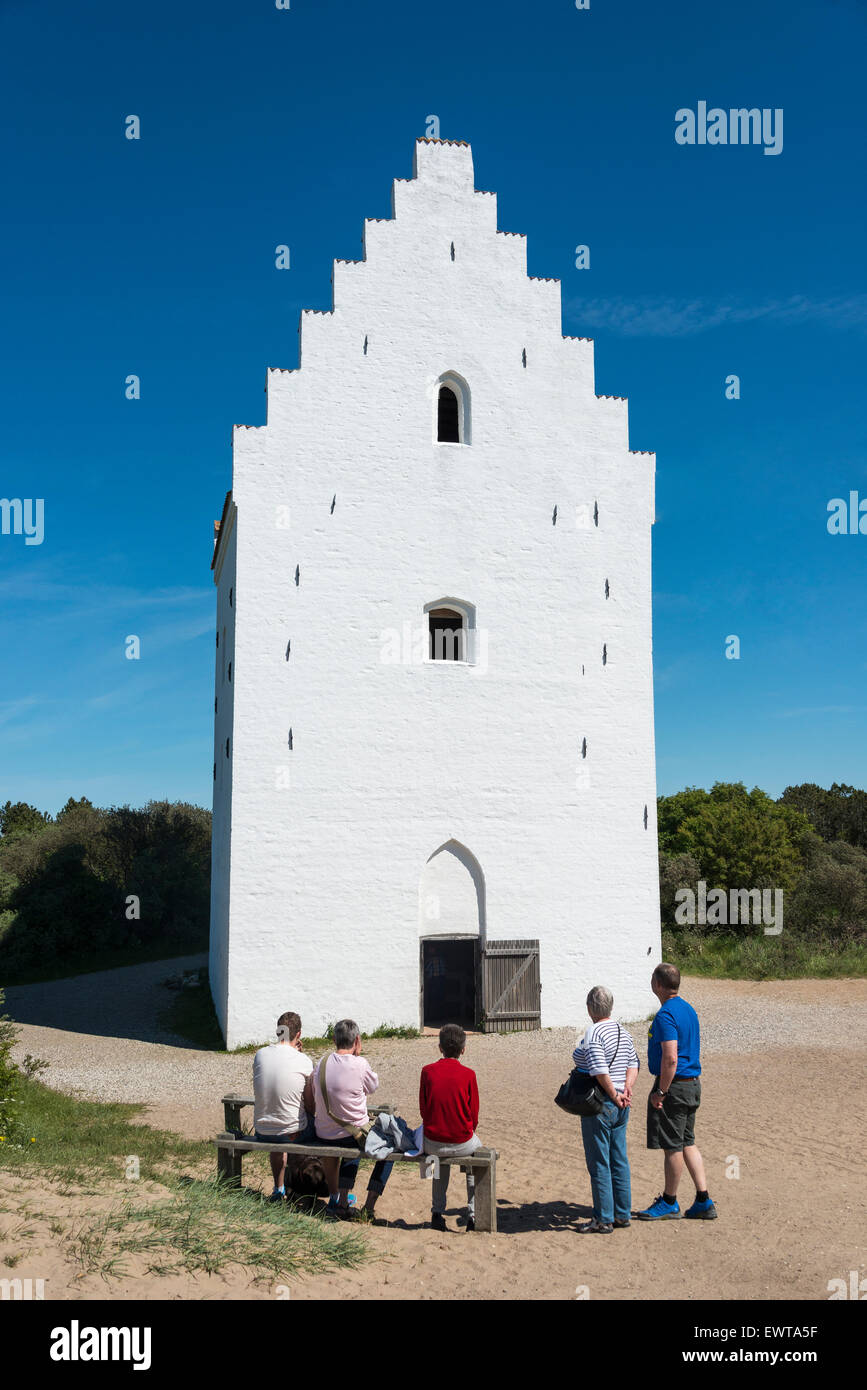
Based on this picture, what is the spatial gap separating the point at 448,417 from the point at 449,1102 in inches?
524

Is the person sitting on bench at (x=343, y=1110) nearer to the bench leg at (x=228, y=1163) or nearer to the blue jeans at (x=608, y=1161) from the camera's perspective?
the bench leg at (x=228, y=1163)

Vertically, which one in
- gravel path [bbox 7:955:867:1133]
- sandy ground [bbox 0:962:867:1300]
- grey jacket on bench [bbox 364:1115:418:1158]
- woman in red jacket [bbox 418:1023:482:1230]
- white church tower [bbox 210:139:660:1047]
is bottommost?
gravel path [bbox 7:955:867:1133]

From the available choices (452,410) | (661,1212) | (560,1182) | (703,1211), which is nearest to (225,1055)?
(560,1182)

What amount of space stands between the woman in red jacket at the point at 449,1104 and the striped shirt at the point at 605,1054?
2.82 ft

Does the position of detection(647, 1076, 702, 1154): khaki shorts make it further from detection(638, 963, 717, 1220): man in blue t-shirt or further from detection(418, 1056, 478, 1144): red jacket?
detection(418, 1056, 478, 1144): red jacket

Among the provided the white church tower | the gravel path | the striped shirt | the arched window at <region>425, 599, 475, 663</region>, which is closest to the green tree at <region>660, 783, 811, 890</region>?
the gravel path

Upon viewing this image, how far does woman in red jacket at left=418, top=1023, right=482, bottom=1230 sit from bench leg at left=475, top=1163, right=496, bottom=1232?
0.21 m

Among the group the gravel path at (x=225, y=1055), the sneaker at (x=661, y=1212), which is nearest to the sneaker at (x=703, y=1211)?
the sneaker at (x=661, y=1212)

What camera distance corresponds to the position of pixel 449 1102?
6805 mm

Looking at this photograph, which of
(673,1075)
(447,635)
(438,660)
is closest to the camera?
(673,1075)

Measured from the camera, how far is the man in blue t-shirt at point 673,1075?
673cm

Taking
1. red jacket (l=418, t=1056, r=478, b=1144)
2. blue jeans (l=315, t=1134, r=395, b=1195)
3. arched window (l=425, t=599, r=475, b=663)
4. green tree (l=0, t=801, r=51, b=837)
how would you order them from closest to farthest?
red jacket (l=418, t=1056, r=478, b=1144), blue jeans (l=315, t=1134, r=395, b=1195), arched window (l=425, t=599, r=475, b=663), green tree (l=0, t=801, r=51, b=837)

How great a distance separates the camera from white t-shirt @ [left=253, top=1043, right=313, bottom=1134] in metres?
7.16

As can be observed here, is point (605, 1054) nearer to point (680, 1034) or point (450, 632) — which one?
point (680, 1034)
